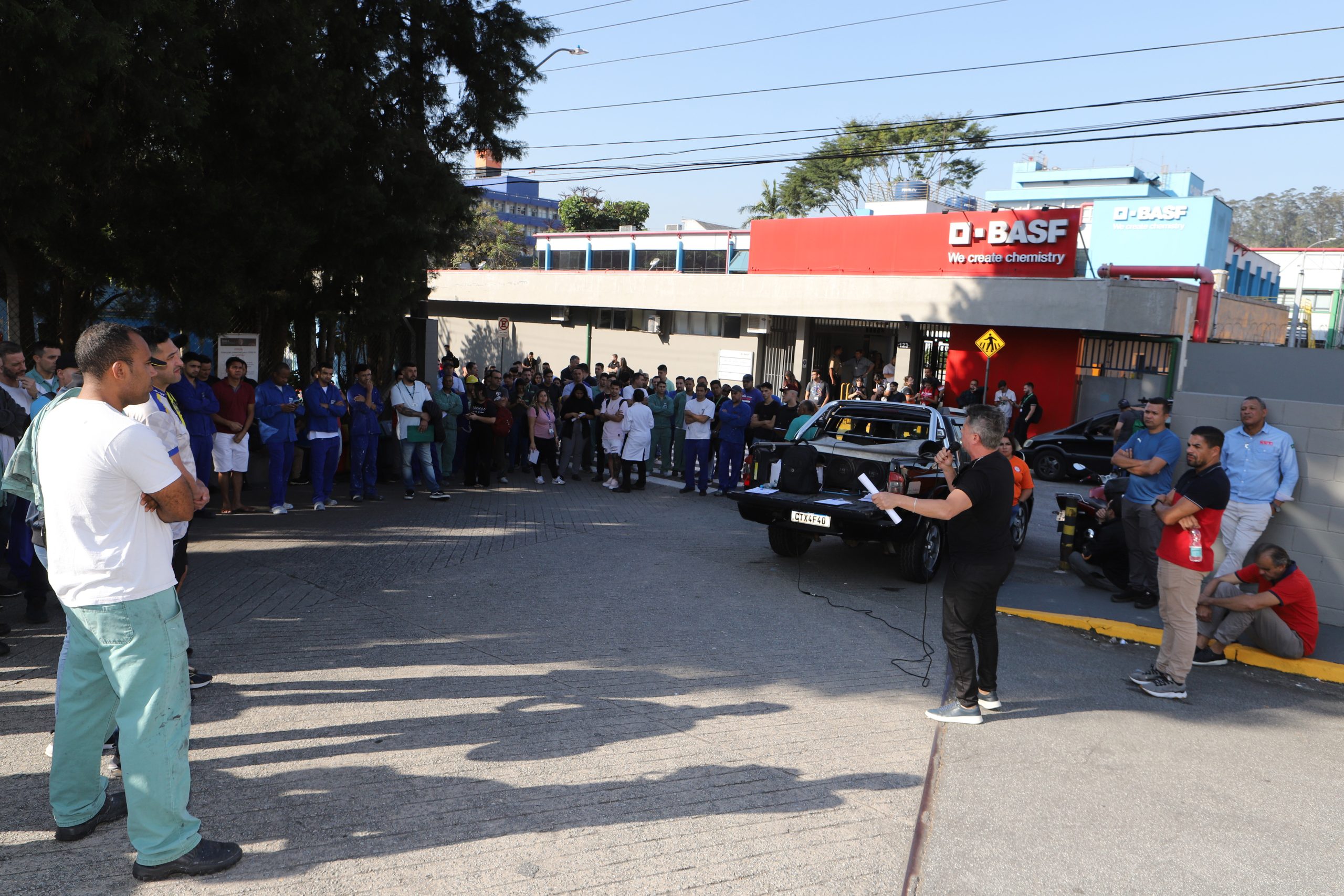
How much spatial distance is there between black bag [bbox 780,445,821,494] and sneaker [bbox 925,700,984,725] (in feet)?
12.7

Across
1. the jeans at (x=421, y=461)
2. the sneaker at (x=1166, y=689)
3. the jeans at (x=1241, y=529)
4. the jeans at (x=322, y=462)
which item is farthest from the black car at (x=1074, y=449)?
the jeans at (x=322, y=462)

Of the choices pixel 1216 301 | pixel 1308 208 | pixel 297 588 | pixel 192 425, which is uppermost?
pixel 1308 208

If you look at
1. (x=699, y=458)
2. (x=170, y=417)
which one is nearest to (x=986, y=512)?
(x=170, y=417)

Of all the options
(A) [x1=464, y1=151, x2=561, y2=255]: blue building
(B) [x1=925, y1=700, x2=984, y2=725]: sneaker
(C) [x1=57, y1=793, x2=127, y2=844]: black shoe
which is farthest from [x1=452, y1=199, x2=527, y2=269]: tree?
(C) [x1=57, y1=793, x2=127, y2=844]: black shoe

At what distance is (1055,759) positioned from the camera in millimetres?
5336

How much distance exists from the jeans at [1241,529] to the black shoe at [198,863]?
8051 mm

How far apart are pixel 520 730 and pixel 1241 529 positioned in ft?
22.1

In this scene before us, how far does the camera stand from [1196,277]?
2555 centimetres

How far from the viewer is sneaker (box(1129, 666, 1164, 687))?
6.63 m

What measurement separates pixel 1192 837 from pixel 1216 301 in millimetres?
24296

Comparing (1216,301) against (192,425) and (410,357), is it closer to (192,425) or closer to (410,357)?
(410,357)

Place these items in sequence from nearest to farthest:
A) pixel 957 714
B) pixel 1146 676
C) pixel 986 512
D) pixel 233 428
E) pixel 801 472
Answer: pixel 986 512
pixel 957 714
pixel 1146 676
pixel 801 472
pixel 233 428

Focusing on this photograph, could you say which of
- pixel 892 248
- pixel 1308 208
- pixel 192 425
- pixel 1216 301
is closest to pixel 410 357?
pixel 192 425

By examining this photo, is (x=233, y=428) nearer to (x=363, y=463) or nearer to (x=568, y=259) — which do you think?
(x=363, y=463)
